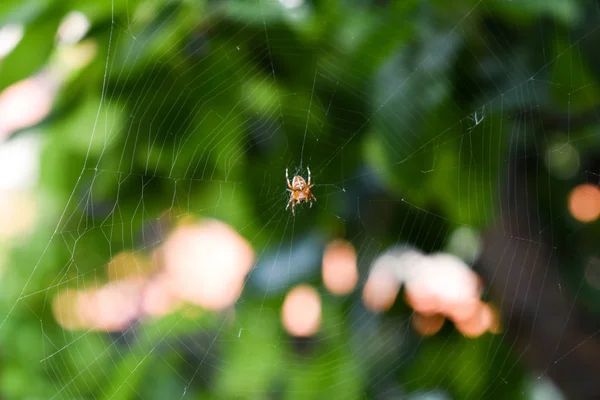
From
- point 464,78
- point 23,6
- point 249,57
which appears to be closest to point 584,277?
point 464,78

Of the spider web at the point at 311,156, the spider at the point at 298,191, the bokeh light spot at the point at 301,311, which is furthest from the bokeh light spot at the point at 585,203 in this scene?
the spider at the point at 298,191

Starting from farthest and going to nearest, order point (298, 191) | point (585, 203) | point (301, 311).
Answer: point (298, 191) → point (301, 311) → point (585, 203)

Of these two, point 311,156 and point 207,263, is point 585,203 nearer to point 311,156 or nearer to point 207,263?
point 311,156

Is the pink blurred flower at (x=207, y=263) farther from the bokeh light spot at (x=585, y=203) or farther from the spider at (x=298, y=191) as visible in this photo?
the bokeh light spot at (x=585, y=203)

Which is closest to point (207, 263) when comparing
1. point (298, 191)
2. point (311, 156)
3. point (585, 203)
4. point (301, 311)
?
point (301, 311)

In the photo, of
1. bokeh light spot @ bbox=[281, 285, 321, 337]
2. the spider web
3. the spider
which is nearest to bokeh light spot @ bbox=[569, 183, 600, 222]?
the spider web

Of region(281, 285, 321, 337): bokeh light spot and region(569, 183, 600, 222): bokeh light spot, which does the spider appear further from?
region(569, 183, 600, 222): bokeh light spot
